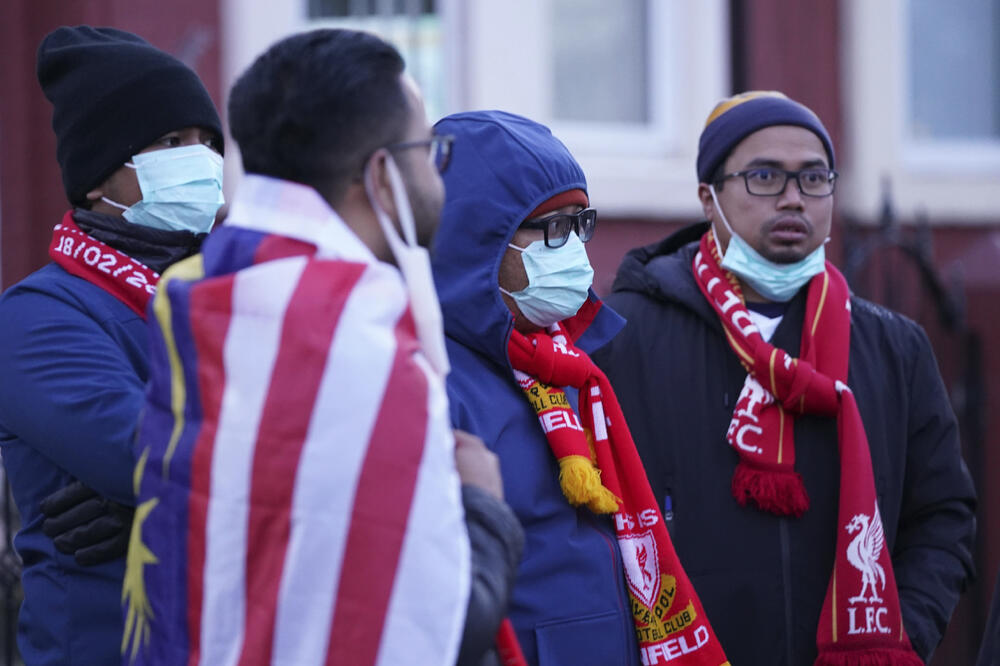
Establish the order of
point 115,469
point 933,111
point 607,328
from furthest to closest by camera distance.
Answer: point 933,111 < point 607,328 < point 115,469

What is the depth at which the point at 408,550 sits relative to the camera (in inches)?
63.0

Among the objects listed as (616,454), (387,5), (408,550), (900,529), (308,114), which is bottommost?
(900,529)

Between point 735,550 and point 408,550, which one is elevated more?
point 408,550

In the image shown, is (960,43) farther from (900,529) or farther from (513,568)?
(513,568)

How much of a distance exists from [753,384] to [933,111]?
546 cm

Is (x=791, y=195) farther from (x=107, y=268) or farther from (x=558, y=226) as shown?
(x=107, y=268)

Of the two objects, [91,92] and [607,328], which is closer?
[91,92]

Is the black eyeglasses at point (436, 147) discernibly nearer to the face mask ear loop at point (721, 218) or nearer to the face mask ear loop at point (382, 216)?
the face mask ear loop at point (382, 216)

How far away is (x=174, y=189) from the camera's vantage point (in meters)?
2.52

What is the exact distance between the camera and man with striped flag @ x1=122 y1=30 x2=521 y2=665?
1.60 meters

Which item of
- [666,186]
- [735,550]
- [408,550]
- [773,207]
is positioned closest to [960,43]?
[666,186]

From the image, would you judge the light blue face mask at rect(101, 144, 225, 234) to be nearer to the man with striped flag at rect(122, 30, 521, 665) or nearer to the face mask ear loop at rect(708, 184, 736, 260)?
the man with striped flag at rect(122, 30, 521, 665)

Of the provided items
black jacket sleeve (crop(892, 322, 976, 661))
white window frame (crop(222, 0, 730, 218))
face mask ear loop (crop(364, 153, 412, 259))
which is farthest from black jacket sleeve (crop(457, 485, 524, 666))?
white window frame (crop(222, 0, 730, 218))

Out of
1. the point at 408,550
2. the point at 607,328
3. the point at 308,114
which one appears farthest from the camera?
the point at 607,328
